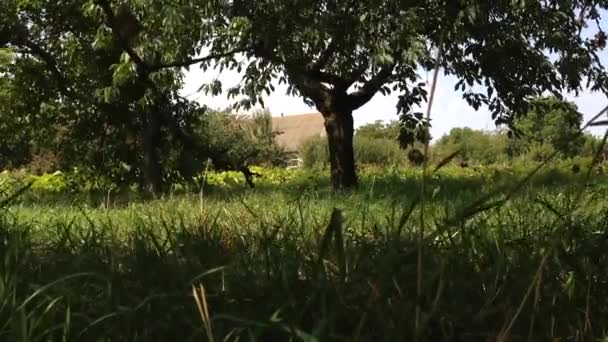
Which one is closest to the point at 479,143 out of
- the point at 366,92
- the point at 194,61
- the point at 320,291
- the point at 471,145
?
the point at 471,145

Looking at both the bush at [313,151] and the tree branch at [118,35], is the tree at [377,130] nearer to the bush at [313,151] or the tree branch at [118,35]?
the bush at [313,151]

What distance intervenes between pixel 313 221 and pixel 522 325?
1869 millimetres

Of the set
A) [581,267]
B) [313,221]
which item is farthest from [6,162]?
[581,267]

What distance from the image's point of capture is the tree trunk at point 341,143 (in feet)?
37.5

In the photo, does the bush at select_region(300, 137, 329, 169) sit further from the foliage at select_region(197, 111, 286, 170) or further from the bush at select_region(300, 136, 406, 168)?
the foliage at select_region(197, 111, 286, 170)

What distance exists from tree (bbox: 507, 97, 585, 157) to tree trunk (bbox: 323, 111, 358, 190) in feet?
8.01

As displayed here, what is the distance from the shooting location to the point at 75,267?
8.57 ft

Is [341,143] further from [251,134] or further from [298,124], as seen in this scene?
[298,124]

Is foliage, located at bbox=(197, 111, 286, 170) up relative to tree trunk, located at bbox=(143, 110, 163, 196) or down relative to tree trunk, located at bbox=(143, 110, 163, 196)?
up

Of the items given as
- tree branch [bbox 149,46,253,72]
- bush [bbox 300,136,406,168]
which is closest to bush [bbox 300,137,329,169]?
bush [bbox 300,136,406,168]

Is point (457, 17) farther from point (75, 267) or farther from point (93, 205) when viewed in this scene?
point (75, 267)

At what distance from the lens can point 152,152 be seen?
436 inches

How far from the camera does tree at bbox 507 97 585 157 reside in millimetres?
10788

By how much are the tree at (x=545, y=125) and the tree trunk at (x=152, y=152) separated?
5042mm
